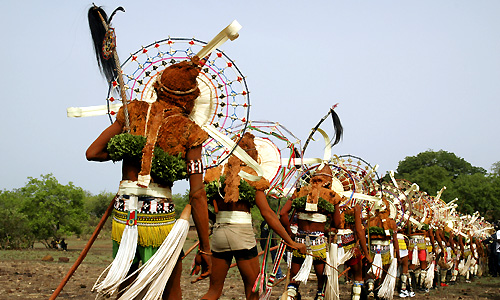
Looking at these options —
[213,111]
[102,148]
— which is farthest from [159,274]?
[213,111]

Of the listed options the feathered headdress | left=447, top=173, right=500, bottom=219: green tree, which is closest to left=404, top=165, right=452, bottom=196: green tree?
left=447, top=173, right=500, bottom=219: green tree

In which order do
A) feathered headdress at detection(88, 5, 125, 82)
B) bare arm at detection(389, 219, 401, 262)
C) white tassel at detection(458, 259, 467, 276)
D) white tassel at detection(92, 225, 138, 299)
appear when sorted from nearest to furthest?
1. white tassel at detection(92, 225, 138, 299)
2. feathered headdress at detection(88, 5, 125, 82)
3. bare arm at detection(389, 219, 401, 262)
4. white tassel at detection(458, 259, 467, 276)

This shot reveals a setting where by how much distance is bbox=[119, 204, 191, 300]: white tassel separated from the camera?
4.15 metres

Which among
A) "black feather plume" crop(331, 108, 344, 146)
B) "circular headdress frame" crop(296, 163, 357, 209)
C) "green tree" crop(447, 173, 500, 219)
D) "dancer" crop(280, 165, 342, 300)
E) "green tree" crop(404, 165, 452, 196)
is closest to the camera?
"dancer" crop(280, 165, 342, 300)

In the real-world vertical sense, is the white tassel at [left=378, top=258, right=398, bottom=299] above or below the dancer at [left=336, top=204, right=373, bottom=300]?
below

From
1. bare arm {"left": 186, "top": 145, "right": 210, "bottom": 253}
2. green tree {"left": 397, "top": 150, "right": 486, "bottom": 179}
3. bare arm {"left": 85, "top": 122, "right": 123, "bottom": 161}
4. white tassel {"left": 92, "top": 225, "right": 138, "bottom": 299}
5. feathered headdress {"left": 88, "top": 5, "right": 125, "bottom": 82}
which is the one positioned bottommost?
white tassel {"left": 92, "top": 225, "right": 138, "bottom": 299}

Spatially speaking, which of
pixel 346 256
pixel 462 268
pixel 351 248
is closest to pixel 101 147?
pixel 346 256

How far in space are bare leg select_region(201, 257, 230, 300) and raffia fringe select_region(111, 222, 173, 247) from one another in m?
2.00

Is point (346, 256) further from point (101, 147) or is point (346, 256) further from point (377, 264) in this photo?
point (101, 147)

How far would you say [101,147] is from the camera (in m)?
4.37

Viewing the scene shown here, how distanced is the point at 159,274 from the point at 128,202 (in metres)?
0.60

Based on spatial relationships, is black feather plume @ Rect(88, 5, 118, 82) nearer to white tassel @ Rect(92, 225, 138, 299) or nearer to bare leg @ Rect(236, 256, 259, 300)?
white tassel @ Rect(92, 225, 138, 299)

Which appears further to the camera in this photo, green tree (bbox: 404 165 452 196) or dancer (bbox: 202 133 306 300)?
green tree (bbox: 404 165 452 196)

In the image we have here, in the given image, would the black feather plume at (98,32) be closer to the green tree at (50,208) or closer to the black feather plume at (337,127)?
the black feather plume at (337,127)
